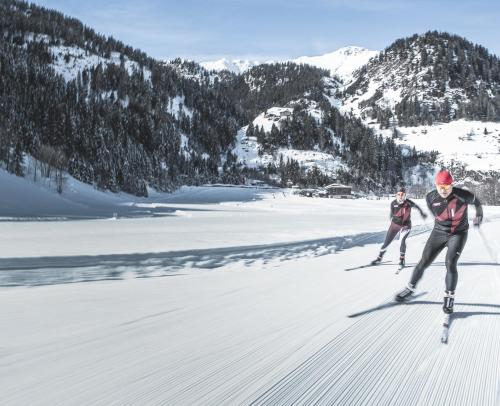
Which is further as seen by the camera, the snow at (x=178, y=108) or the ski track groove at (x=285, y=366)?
the snow at (x=178, y=108)

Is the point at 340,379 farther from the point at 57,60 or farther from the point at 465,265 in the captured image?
the point at 57,60

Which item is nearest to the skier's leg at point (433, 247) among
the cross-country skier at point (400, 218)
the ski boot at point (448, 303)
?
the ski boot at point (448, 303)

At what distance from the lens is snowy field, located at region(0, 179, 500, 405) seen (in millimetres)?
3467

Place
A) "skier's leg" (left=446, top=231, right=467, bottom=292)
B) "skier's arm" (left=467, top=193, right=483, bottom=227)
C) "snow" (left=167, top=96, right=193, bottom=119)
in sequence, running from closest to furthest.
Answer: "skier's leg" (left=446, top=231, right=467, bottom=292)
"skier's arm" (left=467, top=193, right=483, bottom=227)
"snow" (left=167, top=96, right=193, bottom=119)

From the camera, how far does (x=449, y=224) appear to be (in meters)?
6.15

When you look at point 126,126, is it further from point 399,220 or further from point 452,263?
point 452,263

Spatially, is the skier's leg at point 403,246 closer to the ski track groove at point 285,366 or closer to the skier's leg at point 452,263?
the skier's leg at point 452,263

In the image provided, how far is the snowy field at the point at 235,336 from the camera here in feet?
11.4

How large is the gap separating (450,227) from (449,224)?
43mm

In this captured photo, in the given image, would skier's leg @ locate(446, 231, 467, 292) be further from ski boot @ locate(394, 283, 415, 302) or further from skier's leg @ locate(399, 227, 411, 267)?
skier's leg @ locate(399, 227, 411, 267)

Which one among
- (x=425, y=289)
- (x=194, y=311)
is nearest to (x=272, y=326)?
(x=194, y=311)

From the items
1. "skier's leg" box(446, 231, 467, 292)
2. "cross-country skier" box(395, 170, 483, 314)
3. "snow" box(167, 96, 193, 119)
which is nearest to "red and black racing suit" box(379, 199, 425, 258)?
"cross-country skier" box(395, 170, 483, 314)

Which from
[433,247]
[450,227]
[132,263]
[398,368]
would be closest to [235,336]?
[398,368]

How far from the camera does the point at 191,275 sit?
29.5ft
